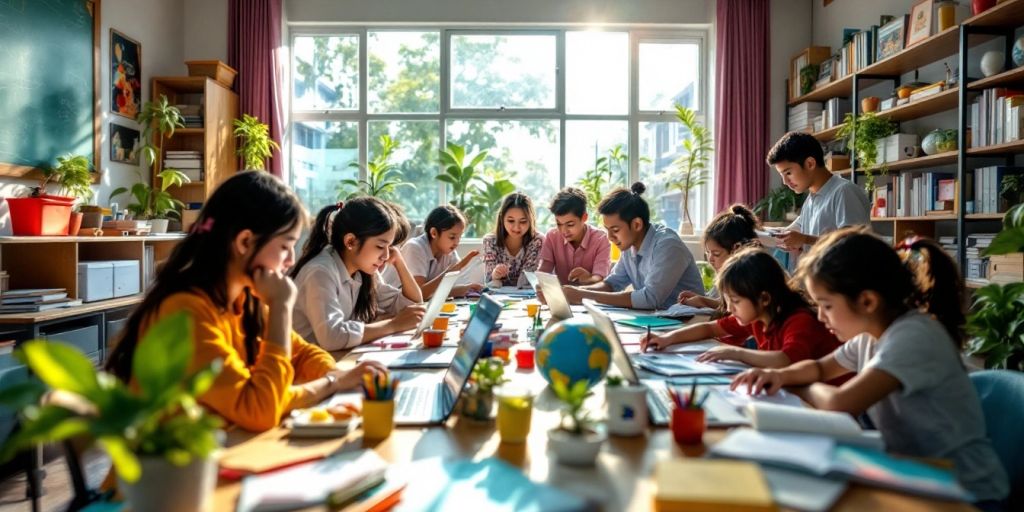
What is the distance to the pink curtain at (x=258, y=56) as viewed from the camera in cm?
564

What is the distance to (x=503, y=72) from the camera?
19.8 feet

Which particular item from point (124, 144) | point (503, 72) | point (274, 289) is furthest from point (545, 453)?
point (503, 72)

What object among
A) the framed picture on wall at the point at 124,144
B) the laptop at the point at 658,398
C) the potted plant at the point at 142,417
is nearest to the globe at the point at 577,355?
the laptop at the point at 658,398

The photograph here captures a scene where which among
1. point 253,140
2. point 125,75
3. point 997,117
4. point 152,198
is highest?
point 125,75

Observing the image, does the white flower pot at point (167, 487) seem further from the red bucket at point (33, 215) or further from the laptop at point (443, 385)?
the red bucket at point (33, 215)

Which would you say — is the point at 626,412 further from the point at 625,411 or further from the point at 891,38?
the point at 891,38

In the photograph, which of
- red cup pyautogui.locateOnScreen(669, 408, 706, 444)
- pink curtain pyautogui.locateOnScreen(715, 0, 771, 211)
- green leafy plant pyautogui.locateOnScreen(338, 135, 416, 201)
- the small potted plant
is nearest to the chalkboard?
green leafy plant pyautogui.locateOnScreen(338, 135, 416, 201)

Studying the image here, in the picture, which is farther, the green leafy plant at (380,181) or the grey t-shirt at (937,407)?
the green leafy plant at (380,181)

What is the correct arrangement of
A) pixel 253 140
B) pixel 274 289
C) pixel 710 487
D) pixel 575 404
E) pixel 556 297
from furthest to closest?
pixel 253 140 → pixel 556 297 → pixel 274 289 → pixel 575 404 → pixel 710 487

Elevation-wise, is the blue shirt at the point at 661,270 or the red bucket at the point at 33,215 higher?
the red bucket at the point at 33,215

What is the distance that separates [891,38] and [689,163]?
1.73 m

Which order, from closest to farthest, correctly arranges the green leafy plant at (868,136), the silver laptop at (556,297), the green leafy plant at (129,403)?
the green leafy plant at (129,403) → the silver laptop at (556,297) → the green leafy plant at (868,136)

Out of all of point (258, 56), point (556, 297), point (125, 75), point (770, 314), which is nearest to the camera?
point (770, 314)

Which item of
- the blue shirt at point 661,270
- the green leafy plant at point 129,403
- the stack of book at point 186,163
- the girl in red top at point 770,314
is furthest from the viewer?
the stack of book at point 186,163
